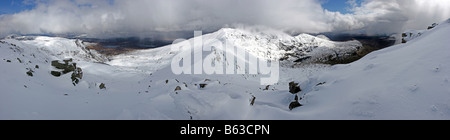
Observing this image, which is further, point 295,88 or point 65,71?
point 65,71

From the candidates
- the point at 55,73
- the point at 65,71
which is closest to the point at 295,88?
the point at 55,73

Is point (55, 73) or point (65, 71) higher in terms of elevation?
point (65, 71)

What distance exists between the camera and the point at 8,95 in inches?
446

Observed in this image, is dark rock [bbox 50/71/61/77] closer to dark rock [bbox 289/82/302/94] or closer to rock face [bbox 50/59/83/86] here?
rock face [bbox 50/59/83/86]

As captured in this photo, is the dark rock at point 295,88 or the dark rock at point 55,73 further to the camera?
the dark rock at point 55,73

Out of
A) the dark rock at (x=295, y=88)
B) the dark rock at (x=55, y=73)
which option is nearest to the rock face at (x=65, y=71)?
the dark rock at (x=55, y=73)

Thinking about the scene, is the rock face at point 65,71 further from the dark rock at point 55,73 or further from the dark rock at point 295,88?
the dark rock at point 295,88

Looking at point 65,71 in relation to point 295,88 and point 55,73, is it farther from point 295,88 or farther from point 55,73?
point 295,88

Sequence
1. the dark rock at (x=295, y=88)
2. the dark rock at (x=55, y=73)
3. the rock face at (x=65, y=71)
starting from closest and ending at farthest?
the dark rock at (x=295, y=88) → the dark rock at (x=55, y=73) → the rock face at (x=65, y=71)

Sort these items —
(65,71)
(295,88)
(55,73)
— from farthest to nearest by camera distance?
(65,71), (55,73), (295,88)

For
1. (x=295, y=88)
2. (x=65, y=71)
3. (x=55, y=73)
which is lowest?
(x=295, y=88)

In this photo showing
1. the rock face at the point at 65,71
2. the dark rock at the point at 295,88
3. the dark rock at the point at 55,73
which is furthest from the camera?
the rock face at the point at 65,71
